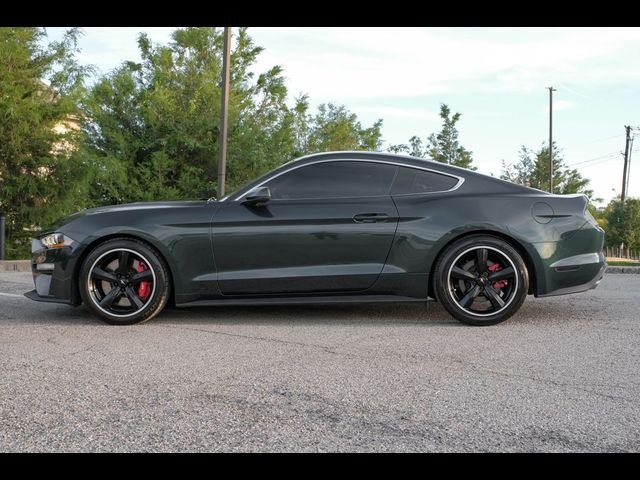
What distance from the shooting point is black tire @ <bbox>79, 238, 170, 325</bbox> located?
566cm

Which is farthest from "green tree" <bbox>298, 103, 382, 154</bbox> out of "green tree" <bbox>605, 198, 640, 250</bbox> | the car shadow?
the car shadow

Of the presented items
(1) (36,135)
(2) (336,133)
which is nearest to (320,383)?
(1) (36,135)

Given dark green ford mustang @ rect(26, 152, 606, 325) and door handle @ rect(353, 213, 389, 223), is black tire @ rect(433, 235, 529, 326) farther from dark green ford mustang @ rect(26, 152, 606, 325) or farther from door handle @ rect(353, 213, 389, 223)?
door handle @ rect(353, 213, 389, 223)

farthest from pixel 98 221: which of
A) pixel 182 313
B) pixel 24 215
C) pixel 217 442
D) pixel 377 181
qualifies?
pixel 24 215

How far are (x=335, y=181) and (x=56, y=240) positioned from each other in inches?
93.1

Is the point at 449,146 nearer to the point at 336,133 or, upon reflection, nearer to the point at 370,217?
the point at 336,133

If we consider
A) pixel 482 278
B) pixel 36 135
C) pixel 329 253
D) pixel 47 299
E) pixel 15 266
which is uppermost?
pixel 36 135

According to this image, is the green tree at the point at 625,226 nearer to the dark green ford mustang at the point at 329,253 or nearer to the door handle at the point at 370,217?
the dark green ford mustang at the point at 329,253

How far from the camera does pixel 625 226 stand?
44.0m

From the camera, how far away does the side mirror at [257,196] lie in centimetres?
564

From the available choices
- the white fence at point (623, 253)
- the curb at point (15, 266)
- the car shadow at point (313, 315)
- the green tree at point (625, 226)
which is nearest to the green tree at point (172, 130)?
the curb at point (15, 266)

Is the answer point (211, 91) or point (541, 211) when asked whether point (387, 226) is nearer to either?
point (541, 211)

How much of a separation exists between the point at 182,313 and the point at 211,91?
16109 mm

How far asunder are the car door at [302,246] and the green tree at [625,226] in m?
42.2
